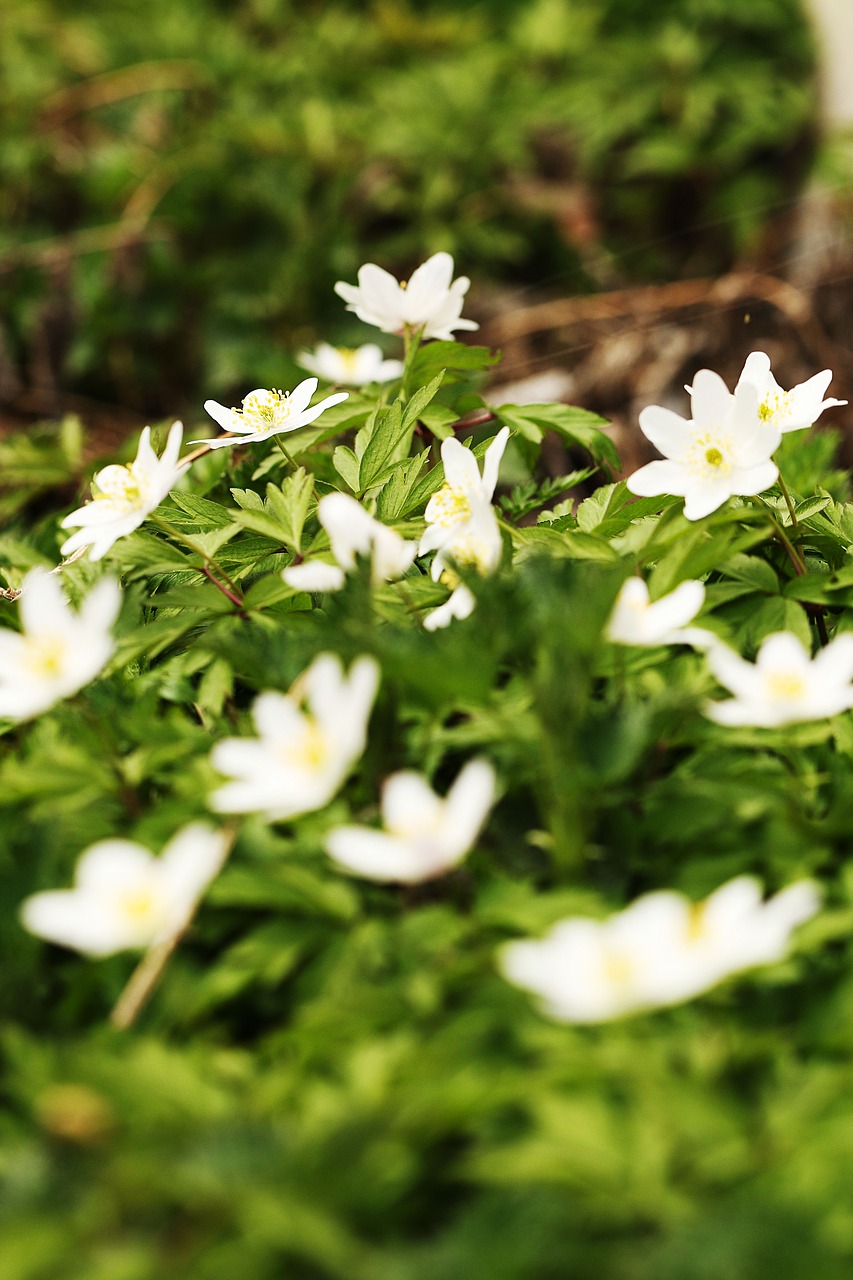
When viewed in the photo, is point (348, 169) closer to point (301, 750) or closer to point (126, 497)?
point (126, 497)

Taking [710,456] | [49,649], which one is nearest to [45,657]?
[49,649]

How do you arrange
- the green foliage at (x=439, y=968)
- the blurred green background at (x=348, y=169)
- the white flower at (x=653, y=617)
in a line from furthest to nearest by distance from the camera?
1. the blurred green background at (x=348, y=169)
2. the white flower at (x=653, y=617)
3. the green foliage at (x=439, y=968)

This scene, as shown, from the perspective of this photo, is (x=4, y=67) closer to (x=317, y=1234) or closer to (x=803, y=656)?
(x=803, y=656)

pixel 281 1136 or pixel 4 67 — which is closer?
pixel 281 1136

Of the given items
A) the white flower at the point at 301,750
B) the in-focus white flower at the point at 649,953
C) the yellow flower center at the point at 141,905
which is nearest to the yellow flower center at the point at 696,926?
the in-focus white flower at the point at 649,953

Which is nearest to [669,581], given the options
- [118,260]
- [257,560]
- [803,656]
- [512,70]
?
[803,656]

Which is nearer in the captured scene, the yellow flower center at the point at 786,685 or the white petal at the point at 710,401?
the yellow flower center at the point at 786,685

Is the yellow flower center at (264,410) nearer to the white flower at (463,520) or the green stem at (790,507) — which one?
the white flower at (463,520)
